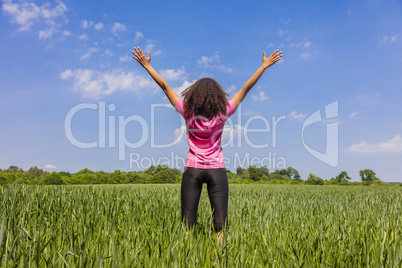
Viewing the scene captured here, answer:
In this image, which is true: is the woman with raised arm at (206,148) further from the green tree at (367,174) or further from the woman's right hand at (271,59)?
the green tree at (367,174)

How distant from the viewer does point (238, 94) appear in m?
3.42

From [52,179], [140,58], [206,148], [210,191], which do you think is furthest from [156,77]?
[52,179]

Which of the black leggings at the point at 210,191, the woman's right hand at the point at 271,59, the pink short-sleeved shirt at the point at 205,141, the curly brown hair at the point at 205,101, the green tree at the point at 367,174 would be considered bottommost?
the green tree at the point at 367,174

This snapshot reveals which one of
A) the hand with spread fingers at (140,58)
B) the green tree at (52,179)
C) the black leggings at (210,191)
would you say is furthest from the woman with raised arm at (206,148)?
the green tree at (52,179)

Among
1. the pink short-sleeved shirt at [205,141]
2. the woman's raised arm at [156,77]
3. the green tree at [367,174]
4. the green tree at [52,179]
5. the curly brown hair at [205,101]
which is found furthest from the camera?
the green tree at [367,174]

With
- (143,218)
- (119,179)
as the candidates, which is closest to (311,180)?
(119,179)

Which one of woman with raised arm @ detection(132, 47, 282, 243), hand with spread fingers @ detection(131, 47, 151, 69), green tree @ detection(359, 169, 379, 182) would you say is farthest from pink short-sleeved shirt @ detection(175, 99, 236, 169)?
green tree @ detection(359, 169, 379, 182)

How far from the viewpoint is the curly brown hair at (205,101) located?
323cm

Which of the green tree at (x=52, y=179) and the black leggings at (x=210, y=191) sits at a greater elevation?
the black leggings at (x=210, y=191)

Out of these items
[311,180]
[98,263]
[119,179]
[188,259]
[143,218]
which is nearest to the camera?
[98,263]

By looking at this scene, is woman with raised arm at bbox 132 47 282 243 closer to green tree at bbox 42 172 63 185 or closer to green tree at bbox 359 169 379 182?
green tree at bbox 42 172 63 185

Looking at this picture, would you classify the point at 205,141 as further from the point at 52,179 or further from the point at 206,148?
the point at 52,179

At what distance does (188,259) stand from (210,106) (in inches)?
66.9

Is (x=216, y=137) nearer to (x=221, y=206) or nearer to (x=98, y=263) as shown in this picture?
(x=221, y=206)
